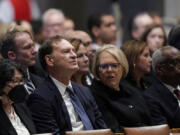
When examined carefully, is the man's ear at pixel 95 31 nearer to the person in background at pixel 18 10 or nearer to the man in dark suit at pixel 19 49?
the person in background at pixel 18 10

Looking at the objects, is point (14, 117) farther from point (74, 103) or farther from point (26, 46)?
point (26, 46)

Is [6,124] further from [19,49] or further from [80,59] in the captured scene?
[80,59]

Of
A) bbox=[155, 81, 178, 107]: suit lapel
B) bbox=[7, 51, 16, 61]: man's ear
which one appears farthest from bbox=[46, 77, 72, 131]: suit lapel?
bbox=[155, 81, 178, 107]: suit lapel

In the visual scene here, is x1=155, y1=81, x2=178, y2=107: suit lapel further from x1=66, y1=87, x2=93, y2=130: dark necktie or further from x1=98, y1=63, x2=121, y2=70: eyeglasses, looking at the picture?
x1=66, y1=87, x2=93, y2=130: dark necktie

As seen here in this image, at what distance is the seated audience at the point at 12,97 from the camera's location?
14.4 ft

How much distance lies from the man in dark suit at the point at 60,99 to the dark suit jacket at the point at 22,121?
12 centimetres

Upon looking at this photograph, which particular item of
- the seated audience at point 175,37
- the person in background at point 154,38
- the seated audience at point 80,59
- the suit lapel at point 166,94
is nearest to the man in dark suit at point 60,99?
the seated audience at point 80,59

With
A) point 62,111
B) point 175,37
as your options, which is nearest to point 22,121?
point 62,111

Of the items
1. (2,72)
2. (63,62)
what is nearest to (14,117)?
(2,72)

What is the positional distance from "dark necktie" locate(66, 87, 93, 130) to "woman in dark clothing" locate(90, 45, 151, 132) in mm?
328

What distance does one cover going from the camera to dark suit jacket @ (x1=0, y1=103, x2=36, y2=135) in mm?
4281

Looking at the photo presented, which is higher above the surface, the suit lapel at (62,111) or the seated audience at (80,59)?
the seated audience at (80,59)

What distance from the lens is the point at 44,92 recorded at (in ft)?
15.6

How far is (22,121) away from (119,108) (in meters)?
1.10
